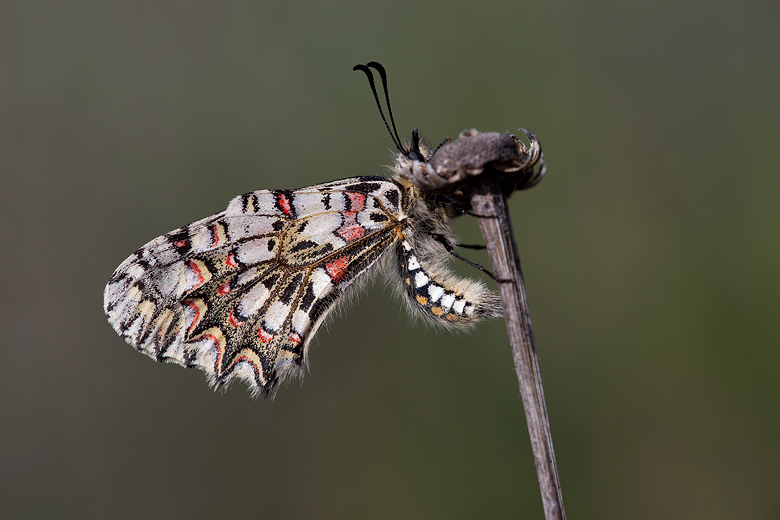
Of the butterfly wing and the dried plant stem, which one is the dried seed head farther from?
the butterfly wing

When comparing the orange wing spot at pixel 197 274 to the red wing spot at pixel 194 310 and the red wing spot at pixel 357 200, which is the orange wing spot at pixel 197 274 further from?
the red wing spot at pixel 357 200

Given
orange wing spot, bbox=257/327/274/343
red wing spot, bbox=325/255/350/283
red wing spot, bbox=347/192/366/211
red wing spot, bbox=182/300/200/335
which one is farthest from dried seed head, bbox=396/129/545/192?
red wing spot, bbox=182/300/200/335

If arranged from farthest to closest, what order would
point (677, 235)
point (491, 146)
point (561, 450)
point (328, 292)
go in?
point (677, 235), point (561, 450), point (328, 292), point (491, 146)

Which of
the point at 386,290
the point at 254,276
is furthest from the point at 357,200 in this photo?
the point at 386,290

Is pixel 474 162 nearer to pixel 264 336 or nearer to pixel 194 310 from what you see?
pixel 264 336

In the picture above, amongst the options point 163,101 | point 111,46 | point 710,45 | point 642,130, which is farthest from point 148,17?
point 710,45

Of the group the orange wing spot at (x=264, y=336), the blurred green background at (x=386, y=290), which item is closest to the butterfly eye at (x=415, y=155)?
the orange wing spot at (x=264, y=336)

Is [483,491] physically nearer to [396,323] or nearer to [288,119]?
[396,323]
